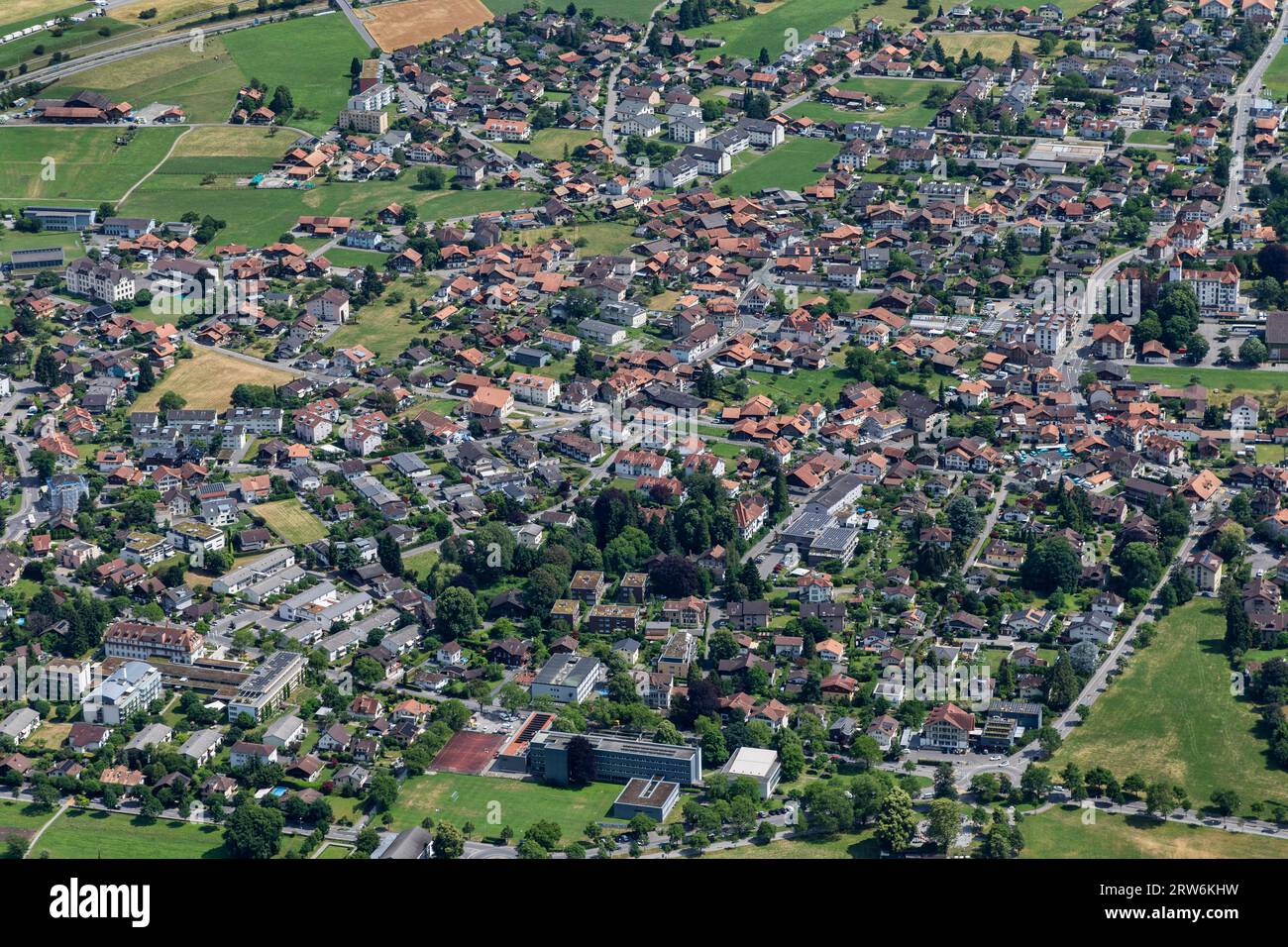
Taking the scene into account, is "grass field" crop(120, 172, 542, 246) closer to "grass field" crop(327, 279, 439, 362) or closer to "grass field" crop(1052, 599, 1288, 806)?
"grass field" crop(327, 279, 439, 362)

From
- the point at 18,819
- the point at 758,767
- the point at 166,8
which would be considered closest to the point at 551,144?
the point at 166,8

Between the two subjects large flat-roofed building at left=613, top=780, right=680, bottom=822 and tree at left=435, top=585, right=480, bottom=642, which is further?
tree at left=435, top=585, right=480, bottom=642

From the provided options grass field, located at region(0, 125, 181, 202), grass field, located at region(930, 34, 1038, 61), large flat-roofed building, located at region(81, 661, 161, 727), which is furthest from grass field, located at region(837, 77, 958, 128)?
large flat-roofed building, located at region(81, 661, 161, 727)

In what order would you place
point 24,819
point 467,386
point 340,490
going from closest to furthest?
point 24,819
point 340,490
point 467,386

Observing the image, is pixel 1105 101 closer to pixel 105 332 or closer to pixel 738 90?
pixel 738 90

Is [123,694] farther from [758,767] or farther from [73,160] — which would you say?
[73,160]
